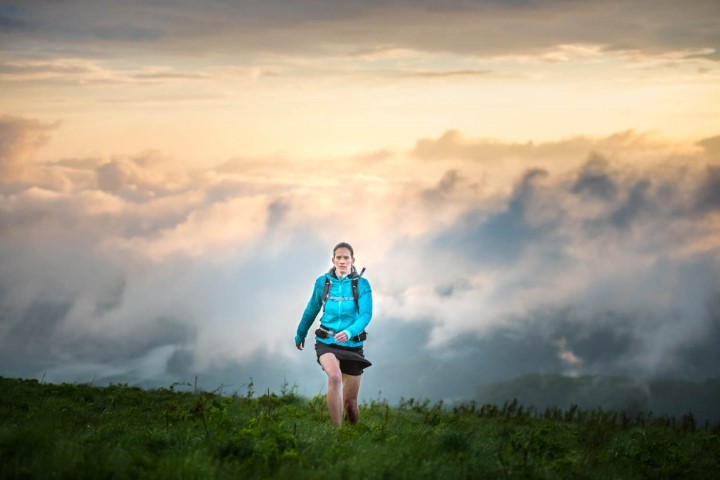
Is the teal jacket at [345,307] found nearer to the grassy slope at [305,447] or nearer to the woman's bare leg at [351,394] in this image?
the woman's bare leg at [351,394]

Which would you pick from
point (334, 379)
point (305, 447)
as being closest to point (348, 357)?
point (334, 379)

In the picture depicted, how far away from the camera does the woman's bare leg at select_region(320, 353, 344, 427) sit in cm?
1302

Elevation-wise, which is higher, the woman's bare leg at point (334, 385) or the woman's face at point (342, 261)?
the woman's face at point (342, 261)

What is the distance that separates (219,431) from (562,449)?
222 inches

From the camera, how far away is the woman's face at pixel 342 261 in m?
13.3

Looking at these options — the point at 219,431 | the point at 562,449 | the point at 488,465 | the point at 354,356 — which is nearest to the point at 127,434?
the point at 219,431

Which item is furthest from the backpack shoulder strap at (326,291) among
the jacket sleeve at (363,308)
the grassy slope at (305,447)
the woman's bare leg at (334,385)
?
the grassy slope at (305,447)

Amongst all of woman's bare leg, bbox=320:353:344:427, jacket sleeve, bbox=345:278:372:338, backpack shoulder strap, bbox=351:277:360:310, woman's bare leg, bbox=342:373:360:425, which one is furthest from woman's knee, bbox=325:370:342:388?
backpack shoulder strap, bbox=351:277:360:310

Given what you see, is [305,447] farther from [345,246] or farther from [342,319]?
[345,246]

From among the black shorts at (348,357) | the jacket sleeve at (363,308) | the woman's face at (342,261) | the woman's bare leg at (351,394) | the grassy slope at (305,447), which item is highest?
the woman's face at (342,261)

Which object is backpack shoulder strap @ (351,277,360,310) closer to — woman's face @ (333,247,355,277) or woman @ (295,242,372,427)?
woman @ (295,242,372,427)

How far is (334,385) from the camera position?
13055 millimetres

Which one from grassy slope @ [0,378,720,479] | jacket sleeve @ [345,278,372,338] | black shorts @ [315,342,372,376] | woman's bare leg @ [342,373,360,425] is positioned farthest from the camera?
woman's bare leg @ [342,373,360,425]

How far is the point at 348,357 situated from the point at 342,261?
1566 millimetres
